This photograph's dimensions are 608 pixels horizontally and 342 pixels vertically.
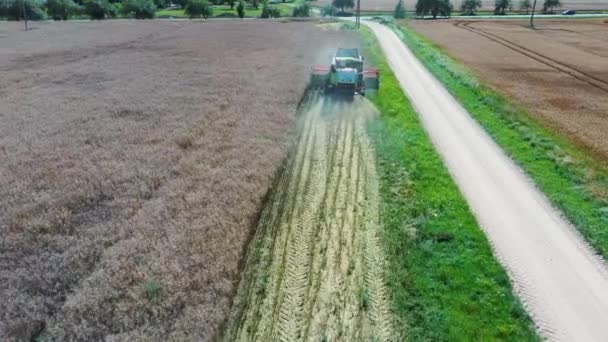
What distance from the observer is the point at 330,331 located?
8.79 m

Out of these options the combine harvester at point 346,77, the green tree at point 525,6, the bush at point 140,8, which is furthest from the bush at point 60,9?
the green tree at point 525,6

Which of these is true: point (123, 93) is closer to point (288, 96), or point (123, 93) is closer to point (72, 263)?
point (288, 96)

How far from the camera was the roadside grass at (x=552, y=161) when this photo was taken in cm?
1285

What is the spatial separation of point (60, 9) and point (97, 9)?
8698 millimetres

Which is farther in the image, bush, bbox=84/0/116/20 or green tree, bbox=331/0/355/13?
green tree, bbox=331/0/355/13

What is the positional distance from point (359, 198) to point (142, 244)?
24.3 ft

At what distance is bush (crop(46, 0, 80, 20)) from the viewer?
92.9m

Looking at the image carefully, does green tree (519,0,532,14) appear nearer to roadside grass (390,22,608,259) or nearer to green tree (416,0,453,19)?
green tree (416,0,453,19)

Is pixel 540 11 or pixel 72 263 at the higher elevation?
pixel 540 11

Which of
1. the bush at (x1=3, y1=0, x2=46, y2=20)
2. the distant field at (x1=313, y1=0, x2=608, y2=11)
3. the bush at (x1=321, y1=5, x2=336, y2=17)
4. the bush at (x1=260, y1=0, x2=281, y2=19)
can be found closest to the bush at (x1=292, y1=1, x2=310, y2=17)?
the bush at (x1=260, y1=0, x2=281, y2=19)

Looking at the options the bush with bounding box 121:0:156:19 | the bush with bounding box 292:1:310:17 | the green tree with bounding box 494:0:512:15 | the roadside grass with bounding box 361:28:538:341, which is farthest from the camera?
the green tree with bounding box 494:0:512:15

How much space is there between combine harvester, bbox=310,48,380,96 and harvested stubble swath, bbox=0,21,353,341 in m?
1.69

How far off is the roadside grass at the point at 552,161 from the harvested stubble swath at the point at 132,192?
1042 cm

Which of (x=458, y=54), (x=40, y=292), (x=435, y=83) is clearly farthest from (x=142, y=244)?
(x=458, y=54)
